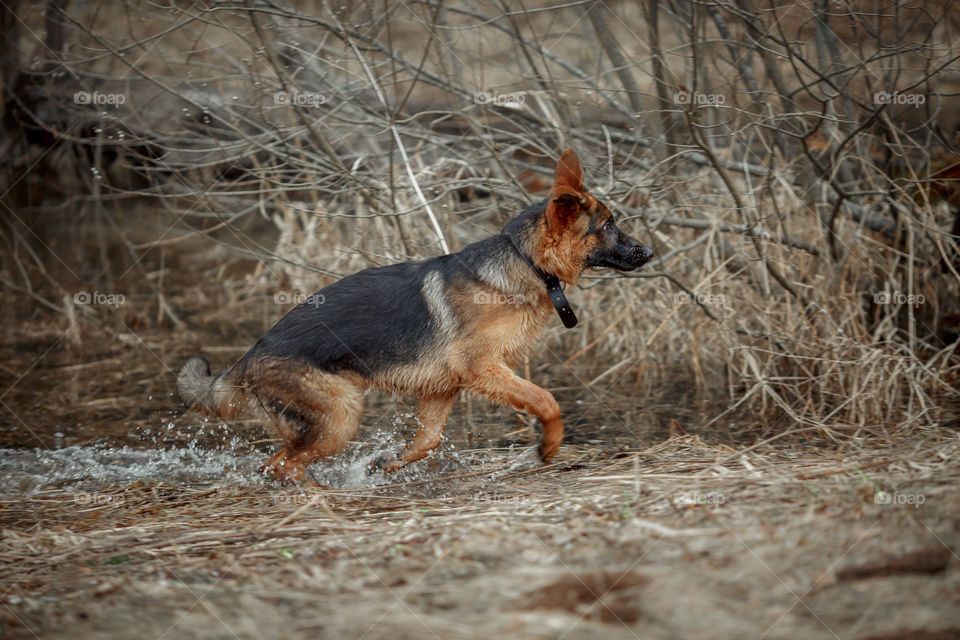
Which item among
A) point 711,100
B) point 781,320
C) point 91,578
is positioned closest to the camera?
point 91,578

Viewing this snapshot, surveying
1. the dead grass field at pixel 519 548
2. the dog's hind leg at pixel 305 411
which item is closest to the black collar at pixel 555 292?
the dead grass field at pixel 519 548

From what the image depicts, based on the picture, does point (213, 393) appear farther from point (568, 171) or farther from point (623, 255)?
point (623, 255)

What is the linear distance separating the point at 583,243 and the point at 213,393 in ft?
8.14

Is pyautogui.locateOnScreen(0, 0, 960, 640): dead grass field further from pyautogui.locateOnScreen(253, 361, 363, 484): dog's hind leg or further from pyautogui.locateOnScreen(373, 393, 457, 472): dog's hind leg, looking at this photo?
pyautogui.locateOnScreen(253, 361, 363, 484): dog's hind leg

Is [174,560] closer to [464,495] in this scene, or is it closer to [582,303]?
[464,495]

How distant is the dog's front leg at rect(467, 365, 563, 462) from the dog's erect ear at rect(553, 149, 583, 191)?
1172mm

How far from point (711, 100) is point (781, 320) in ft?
6.07

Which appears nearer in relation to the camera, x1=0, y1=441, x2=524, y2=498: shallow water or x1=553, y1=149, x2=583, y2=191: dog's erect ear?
x1=553, y1=149, x2=583, y2=191: dog's erect ear

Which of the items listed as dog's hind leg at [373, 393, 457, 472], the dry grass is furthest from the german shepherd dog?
the dry grass

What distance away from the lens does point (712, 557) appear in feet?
10.9

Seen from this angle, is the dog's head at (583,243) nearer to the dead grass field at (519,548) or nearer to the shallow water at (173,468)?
the dead grass field at (519,548)

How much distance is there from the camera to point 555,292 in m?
5.20

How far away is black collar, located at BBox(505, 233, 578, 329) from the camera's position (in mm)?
5129

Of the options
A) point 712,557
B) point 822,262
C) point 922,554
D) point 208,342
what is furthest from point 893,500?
point 208,342
